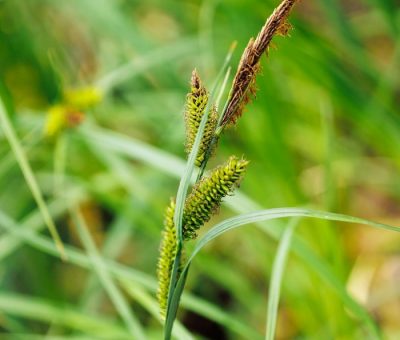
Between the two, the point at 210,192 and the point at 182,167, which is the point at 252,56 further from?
the point at 182,167

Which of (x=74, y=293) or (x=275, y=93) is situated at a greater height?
(x=275, y=93)

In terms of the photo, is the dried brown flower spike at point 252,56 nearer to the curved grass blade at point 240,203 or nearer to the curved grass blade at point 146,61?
the curved grass blade at point 240,203

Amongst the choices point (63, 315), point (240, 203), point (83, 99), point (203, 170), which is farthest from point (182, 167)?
point (203, 170)

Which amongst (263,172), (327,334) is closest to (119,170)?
(263,172)

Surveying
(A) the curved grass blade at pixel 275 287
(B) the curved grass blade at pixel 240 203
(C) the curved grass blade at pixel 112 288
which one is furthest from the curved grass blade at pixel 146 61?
(A) the curved grass blade at pixel 275 287

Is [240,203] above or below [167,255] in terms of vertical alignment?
above

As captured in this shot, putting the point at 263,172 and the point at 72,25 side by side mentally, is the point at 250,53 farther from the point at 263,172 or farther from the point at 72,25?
the point at 72,25

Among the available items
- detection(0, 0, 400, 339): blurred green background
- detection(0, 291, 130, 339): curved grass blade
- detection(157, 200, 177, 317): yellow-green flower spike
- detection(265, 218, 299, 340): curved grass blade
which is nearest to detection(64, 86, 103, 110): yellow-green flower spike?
detection(0, 0, 400, 339): blurred green background
